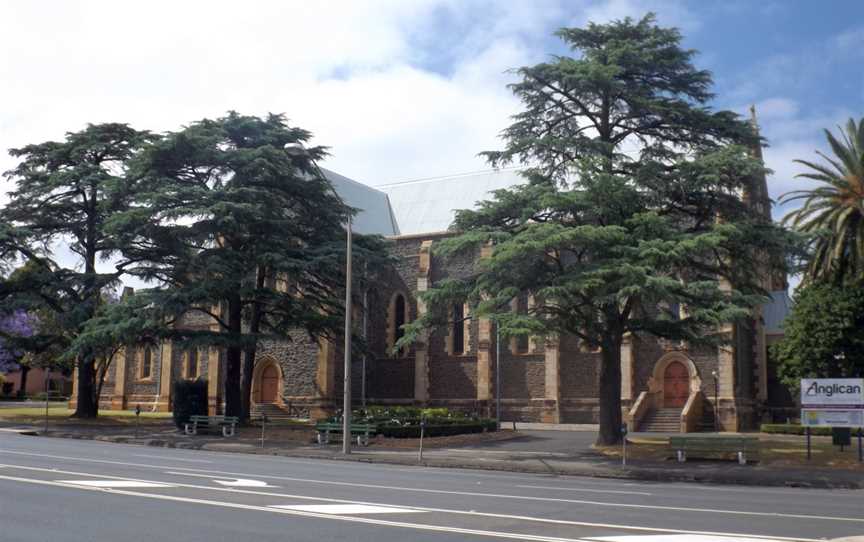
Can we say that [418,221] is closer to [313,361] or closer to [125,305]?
[313,361]

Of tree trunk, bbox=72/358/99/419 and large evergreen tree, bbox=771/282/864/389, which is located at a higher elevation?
large evergreen tree, bbox=771/282/864/389

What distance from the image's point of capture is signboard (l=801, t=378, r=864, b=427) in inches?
960

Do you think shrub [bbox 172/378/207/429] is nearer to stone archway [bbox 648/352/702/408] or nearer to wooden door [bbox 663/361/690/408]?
stone archway [bbox 648/352/702/408]

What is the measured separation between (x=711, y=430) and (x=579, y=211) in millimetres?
16801

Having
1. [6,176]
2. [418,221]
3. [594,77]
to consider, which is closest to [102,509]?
[594,77]

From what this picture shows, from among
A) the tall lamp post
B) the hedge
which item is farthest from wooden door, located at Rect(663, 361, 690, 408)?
the hedge

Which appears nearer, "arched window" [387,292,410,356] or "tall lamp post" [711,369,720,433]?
"tall lamp post" [711,369,720,433]

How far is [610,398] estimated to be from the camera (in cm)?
2777

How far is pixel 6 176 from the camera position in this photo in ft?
131

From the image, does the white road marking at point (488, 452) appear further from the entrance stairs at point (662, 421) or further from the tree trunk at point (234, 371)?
the entrance stairs at point (662, 421)

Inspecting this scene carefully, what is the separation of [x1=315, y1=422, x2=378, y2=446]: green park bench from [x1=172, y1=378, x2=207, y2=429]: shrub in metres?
6.36

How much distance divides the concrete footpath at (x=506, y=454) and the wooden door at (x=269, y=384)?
10800mm

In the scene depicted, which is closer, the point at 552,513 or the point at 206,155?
the point at 552,513

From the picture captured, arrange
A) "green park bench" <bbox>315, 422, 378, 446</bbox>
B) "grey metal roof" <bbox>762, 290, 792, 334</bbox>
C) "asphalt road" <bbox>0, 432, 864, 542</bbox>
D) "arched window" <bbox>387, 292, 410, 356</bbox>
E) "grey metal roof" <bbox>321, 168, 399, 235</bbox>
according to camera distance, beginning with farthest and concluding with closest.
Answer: "grey metal roof" <bbox>321, 168, 399, 235</bbox>
"arched window" <bbox>387, 292, 410, 356</bbox>
"grey metal roof" <bbox>762, 290, 792, 334</bbox>
"green park bench" <bbox>315, 422, 378, 446</bbox>
"asphalt road" <bbox>0, 432, 864, 542</bbox>
